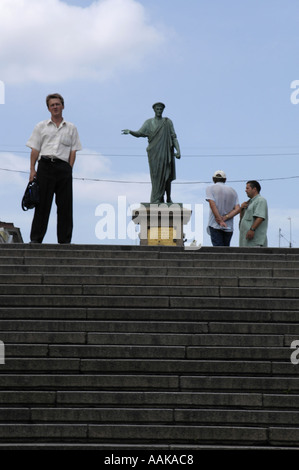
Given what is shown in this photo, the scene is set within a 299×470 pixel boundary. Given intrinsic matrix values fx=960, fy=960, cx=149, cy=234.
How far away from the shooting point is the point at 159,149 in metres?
18.8

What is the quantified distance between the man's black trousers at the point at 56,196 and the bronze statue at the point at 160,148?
7.09 m

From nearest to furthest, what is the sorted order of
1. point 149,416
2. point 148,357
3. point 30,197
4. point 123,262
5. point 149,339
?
1. point 149,416
2. point 148,357
3. point 149,339
4. point 123,262
5. point 30,197

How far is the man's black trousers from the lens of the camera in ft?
37.6

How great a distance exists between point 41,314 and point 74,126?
3259 mm

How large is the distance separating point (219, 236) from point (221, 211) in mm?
345

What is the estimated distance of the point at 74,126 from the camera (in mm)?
11586

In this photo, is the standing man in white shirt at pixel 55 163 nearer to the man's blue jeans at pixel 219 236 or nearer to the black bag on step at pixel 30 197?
the black bag on step at pixel 30 197

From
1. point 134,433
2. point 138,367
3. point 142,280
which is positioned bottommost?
point 134,433

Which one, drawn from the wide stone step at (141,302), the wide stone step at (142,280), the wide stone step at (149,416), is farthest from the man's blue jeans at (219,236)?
the wide stone step at (149,416)

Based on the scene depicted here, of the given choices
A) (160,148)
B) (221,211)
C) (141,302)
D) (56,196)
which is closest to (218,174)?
(221,211)

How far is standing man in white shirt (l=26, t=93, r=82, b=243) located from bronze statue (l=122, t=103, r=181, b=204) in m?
7.10

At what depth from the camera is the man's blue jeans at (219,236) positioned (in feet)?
42.3

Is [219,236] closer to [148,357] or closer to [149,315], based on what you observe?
[149,315]
